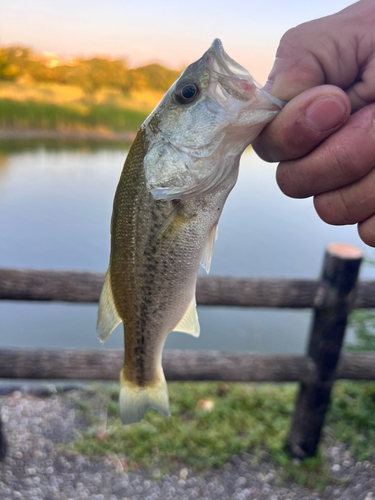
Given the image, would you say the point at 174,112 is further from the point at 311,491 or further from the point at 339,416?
the point at 339,416

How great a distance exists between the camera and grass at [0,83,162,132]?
20.3 ft

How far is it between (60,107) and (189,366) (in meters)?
5.82

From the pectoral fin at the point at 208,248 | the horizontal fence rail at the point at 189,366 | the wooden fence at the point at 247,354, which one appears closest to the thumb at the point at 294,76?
the pectoral fin at the point at 208,248

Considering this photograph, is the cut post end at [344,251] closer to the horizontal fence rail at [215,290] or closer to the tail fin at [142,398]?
the horizontal fence rail at [215,290]

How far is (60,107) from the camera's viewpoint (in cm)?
655

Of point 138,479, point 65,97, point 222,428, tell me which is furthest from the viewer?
point 65,97

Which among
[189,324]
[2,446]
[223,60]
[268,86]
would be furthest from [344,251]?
[2,446]

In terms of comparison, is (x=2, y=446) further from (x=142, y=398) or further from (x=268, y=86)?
(x=268, y=86)

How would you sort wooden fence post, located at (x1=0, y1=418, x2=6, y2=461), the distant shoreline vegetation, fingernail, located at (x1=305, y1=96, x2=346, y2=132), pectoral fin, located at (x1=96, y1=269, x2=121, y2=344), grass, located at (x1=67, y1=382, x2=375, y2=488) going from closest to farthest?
fingernail, located at (x1=305, y1=96, x2=346, y2=132)
pectoral fin, located at (x1=96, y1=269, x2=121, y2=344)
wooden fence post, located at (x1=0, y1=418, x2=6, y2=461)
grass, located at (x1=67, y1=382, x2=375, y2=488)
the distant shoreline vegetation

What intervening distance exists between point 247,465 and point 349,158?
1.94 meters

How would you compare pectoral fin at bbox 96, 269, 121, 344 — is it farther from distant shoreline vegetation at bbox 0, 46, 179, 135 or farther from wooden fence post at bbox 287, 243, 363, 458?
distant shoreline vegetation at bbox 0, 46, 179, 135

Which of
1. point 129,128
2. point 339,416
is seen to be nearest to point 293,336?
point 339,416

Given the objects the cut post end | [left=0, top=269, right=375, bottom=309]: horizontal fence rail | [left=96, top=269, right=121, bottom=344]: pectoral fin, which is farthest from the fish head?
the cut post end

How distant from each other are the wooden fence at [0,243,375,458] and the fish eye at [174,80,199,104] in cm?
119
